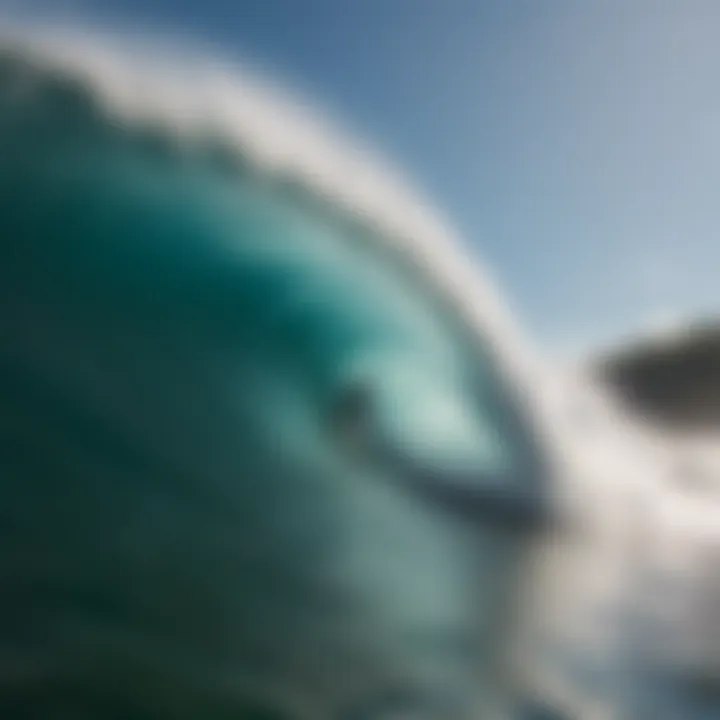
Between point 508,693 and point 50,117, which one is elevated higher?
point 50,117

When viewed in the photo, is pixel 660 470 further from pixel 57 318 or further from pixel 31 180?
pixel 31 180

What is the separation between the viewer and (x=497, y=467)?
146 cm

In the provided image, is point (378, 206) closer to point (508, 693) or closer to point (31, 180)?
point (31, 180)

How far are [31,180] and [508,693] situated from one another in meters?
0.96

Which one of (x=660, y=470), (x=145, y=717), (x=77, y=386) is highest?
(x=660, y=470)

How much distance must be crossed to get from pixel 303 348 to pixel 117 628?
0.49 m

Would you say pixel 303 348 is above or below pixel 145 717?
above

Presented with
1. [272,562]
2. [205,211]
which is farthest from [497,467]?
[205,211]

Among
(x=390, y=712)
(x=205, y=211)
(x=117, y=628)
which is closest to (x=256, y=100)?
(x=205, y=211)

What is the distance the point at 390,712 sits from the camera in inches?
49.6

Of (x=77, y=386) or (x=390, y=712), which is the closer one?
(x=390, y=712)

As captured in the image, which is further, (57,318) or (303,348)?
(303,348)

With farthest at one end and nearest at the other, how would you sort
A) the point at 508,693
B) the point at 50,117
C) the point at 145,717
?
the point at 50,117 → the point at 508,693 → the point at 145,717

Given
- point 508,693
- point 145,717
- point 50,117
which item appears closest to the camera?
point 145,717
